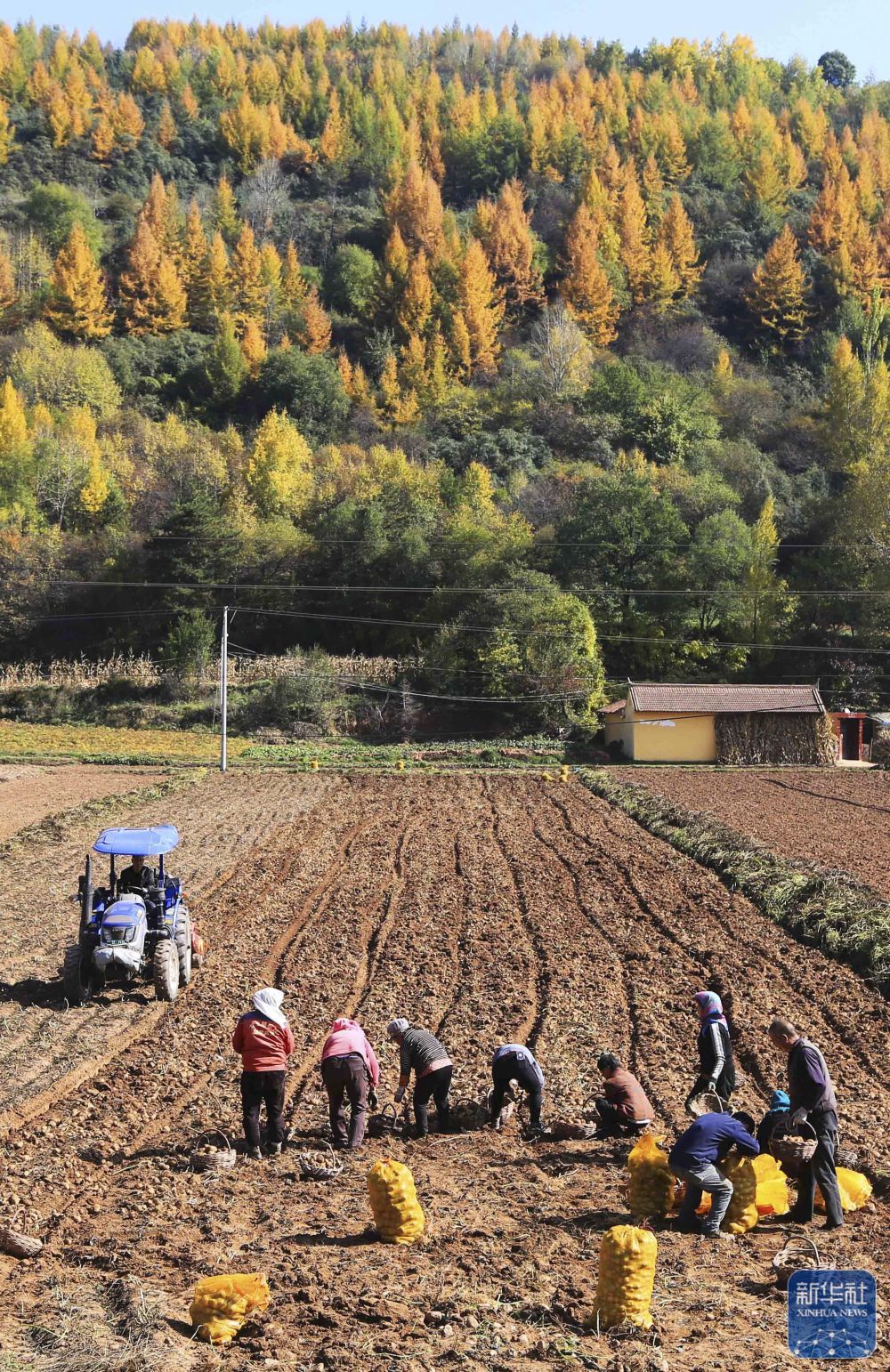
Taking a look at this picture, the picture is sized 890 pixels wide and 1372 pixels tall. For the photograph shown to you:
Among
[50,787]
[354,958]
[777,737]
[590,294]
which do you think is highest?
[590,294]

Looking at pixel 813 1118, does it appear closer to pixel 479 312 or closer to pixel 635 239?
pixel 479 312

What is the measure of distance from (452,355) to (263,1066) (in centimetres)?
10464

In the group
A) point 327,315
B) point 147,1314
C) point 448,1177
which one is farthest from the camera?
point 327,315

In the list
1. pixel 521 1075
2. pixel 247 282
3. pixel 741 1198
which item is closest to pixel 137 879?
pixel 521 1075

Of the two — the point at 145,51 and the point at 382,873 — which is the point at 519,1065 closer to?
the point at 382,873

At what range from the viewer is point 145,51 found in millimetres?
158500

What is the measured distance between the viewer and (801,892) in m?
19.4

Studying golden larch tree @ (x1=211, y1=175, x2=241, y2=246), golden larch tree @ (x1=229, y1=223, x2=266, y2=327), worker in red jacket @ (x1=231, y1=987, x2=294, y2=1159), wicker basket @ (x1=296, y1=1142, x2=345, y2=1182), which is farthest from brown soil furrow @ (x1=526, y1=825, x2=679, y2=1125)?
golden larch tree @ (x1=211, y1=175, x2=241, y2=246)

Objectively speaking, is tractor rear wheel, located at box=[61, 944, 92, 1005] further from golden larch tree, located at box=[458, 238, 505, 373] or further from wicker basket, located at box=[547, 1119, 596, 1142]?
golden larch tree, located at box=[458, 238, 505, 373]

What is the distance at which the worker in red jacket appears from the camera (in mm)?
9828

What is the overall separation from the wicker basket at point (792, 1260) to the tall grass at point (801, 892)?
270 inches

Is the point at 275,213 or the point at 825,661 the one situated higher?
the point at 275,213

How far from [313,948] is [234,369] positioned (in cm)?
9153

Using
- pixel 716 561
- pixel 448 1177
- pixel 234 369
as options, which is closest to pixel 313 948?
pixel 448 1177
